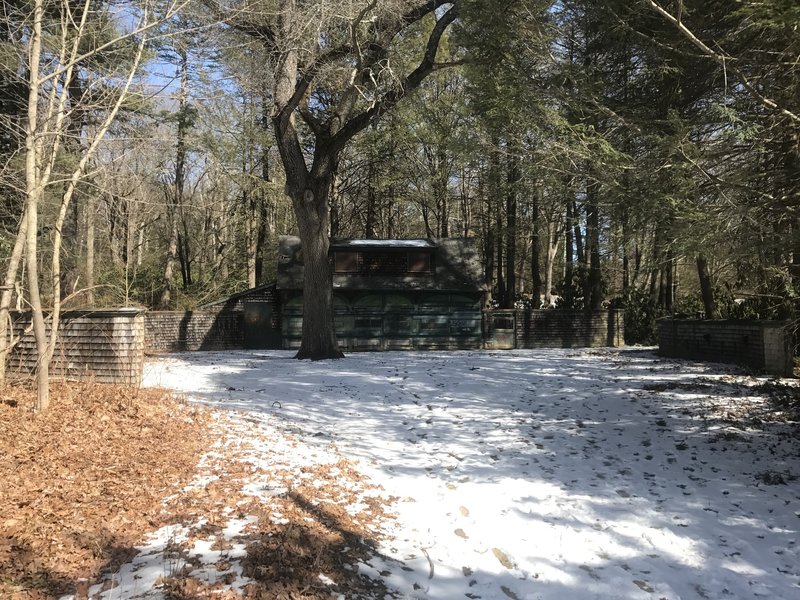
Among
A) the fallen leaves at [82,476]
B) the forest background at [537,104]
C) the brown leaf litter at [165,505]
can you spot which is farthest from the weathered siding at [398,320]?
the brown leaf litter at [165,505]

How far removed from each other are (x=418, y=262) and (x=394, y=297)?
5.80 ft

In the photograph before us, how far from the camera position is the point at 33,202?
267 inches

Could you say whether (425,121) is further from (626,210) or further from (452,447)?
(452,447)

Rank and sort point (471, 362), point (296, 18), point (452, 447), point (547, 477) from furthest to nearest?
point (471, 362), point (296, 18), point (452, 447), point (547, 477)

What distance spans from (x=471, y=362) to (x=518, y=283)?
92.6 feet

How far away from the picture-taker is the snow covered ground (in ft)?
14.4

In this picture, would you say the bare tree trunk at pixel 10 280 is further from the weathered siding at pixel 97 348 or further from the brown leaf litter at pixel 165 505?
the weathered siding at pixel 97 348

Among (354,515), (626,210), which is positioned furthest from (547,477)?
(626,210)

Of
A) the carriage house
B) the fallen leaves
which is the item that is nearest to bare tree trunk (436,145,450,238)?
the carriage house

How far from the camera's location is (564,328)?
81.4 feet

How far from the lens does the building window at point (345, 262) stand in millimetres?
23188

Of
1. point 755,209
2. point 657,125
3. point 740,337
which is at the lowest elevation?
point 740,337

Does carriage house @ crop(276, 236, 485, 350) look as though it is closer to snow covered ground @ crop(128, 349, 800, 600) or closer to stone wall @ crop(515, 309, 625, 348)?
stone wall @ crop(515, 309, 625, 348)

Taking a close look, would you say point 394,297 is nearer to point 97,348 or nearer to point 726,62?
point 97,348
